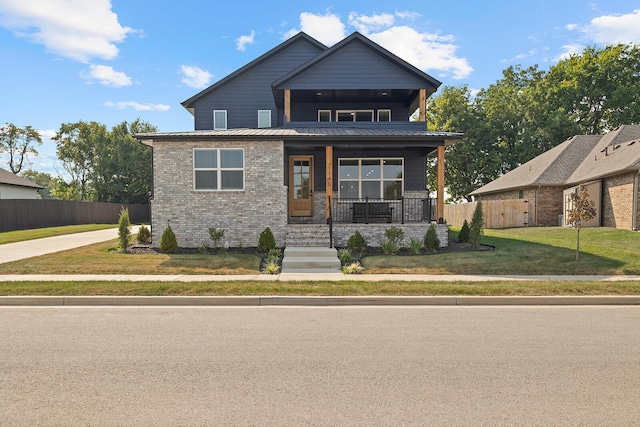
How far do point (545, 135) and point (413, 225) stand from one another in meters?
27.4

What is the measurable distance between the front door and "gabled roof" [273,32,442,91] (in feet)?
11.0

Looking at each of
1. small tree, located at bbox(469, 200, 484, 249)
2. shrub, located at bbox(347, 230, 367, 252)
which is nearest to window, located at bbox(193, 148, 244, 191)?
shrub, located at bbox(347, 230, 367, 252)

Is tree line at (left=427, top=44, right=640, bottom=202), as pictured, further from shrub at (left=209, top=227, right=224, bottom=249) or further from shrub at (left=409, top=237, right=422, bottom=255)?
shrub at (left=209, top=227, right=224, bottom=249)

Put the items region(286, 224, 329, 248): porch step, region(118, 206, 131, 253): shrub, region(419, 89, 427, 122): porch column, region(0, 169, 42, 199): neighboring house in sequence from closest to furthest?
1. region(118, 206, 131, 253): shrub
2. region(286, 224, 329, 248): porch step
3. region(419, 89, 427, 122): porch column
4. region(0, 169, 42, 199): neighboring house

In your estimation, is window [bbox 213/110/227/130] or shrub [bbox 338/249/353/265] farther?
window [bbox 213/110/227/130]

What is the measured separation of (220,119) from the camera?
1886 centimetres

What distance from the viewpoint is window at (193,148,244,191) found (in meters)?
13.8

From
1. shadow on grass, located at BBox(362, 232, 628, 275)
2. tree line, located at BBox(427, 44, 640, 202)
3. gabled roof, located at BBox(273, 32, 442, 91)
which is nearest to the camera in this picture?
shadow on grass, located at BBox(362, 232, 628, 275)

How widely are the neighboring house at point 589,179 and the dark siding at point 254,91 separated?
16096 mm

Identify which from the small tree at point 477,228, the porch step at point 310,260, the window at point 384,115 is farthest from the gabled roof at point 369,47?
the porch step at point 310,260

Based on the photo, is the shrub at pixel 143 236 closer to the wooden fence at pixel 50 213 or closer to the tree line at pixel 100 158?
the wooden fence at pixel 50 213

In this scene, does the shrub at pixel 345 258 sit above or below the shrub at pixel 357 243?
below

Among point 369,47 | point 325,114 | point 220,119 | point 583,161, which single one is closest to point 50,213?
point 220,119

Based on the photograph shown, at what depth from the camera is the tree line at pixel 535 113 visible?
1318 inches
